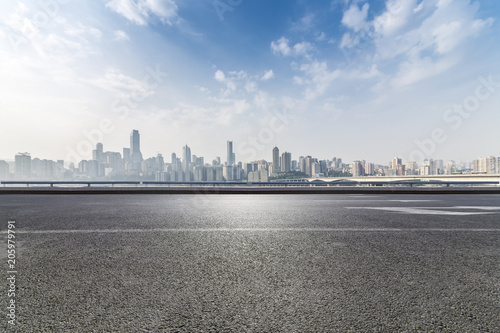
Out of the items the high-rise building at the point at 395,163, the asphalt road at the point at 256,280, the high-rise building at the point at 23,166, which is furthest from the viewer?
the high-rise building at the point at 395,163

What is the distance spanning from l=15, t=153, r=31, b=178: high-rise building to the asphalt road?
94.5 m

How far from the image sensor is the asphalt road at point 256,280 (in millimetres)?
2268

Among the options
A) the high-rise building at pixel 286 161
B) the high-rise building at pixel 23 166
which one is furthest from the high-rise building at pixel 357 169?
the high-rise building at pixel 23 166

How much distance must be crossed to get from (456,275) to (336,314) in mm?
2133

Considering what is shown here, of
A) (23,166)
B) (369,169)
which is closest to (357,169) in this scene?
(369,169)

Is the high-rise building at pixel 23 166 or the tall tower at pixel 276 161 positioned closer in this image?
the high-rise building at pixel 23 166

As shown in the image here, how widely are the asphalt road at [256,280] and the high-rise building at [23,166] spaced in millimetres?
94473

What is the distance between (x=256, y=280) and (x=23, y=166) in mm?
103780

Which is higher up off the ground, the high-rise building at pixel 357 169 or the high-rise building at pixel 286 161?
the high-rise building at pixel 286 161

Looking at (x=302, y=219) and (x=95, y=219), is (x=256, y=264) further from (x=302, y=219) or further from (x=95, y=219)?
(x=95, y=219)

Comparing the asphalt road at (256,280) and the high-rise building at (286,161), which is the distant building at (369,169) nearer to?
the high-rise building at (286,161)

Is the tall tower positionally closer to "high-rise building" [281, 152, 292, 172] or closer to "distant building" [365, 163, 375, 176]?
"high-rise building" [281, 152, 292, 172]

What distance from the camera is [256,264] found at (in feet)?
12.4

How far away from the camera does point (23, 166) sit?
79.6m
